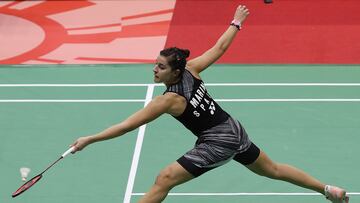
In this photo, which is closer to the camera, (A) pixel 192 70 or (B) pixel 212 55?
(A) pixel 192 70

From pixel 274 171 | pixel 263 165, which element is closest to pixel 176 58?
pixel 263 165

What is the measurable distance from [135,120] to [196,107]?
0.64 metres

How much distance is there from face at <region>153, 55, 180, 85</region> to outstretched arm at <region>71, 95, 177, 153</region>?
0.21m

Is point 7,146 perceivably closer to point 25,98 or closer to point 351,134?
point 25,98

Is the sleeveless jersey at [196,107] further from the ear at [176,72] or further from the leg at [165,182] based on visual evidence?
the leg at [165,182]

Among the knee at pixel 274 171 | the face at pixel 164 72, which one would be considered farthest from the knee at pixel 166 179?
the knee at pixel 274 171

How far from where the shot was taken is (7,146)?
37.0 ft

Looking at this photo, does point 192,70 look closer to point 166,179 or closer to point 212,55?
point 212,55

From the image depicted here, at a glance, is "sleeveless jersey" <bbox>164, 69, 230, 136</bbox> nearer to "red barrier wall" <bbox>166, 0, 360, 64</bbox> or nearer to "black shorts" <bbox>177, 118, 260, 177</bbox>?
"black shorts" <bbox>177, 118, 260, 177</bbox>

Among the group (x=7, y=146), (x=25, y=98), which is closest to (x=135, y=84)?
(x=25, y=98)

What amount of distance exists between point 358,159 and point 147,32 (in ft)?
19.4

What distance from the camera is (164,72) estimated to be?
8.16 metres

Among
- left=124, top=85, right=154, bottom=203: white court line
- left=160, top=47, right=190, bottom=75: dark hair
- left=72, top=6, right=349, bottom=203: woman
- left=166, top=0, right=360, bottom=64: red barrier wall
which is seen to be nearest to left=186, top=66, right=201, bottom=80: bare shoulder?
left=72, top=6, right=349, bottom=203: woman

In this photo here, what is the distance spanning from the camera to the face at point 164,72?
8.15m
